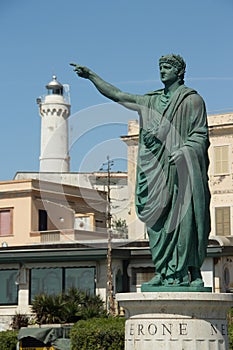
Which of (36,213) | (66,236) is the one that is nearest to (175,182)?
(66,236)

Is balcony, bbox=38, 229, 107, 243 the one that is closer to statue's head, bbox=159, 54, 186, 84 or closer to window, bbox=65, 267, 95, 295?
window, bbox=65, 267, 95, 295

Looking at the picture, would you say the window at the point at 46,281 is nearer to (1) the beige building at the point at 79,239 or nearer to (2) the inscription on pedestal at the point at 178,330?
(1) the beige building at the point at 79,239

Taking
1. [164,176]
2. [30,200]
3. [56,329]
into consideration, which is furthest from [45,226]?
[164,176]

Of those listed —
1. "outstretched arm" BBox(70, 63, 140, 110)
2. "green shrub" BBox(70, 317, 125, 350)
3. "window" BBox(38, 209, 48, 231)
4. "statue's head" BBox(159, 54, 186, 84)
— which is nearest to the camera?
"statue's head" BBox(159, 54, 186, 84)

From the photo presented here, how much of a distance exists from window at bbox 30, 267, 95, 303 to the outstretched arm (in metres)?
24.1

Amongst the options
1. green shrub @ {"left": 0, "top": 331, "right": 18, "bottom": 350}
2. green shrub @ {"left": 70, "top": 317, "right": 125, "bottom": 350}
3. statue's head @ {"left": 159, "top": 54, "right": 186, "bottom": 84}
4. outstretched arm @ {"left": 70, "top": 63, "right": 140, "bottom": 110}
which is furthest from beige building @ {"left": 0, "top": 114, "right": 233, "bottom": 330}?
statue's head @ {"left": 159, "top": 54, "right": 186, "bottom": 84}

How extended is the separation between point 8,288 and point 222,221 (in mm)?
11079

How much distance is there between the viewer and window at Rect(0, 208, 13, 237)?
139 ft

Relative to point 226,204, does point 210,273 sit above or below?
below

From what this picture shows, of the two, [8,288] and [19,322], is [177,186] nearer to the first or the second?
[19,322]

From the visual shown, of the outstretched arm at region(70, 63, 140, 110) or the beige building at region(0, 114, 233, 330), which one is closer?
the outstretched arm at region(70, 63, 140, 110)

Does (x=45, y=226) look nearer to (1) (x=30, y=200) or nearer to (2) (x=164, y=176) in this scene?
(1) (x=30, y=200)

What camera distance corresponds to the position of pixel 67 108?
74500 mm

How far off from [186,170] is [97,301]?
812 inches
